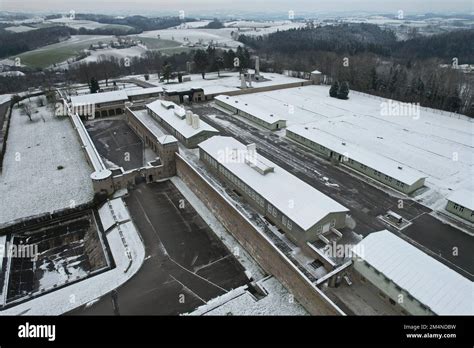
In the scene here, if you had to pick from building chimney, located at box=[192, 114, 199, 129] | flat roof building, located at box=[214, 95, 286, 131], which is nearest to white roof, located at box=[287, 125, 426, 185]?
flat roof building, located at box=[214, 95, 286, 131]

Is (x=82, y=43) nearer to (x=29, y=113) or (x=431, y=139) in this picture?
(x=29, y=113)

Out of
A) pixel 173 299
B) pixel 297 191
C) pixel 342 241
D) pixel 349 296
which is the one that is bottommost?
pixel 173 299

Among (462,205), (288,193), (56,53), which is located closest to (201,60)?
(288,193)

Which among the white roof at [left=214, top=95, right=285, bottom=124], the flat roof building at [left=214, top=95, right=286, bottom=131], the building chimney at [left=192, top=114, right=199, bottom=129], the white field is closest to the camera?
the white field

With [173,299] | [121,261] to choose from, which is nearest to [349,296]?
[173,299]

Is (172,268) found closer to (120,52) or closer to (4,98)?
(4,98)

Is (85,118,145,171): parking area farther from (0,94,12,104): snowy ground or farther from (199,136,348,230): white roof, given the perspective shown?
(0,94,12,104): snowy ground

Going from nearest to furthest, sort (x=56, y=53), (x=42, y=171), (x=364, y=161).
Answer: (x=364, y=161) < (x=42, y=171) < (x=56, y=53)

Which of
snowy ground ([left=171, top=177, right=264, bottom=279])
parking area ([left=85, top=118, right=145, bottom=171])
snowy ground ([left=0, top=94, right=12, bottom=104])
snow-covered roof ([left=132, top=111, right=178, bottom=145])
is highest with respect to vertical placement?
snowy ground ([left=0, top=94, right=12, bottom=104])
